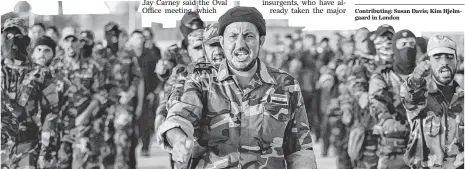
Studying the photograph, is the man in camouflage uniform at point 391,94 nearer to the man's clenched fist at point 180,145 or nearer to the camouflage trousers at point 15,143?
the camouflage trousers at point 15,143

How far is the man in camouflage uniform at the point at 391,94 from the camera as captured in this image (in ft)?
17.5

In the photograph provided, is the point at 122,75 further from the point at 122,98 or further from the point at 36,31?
the point at 36,31

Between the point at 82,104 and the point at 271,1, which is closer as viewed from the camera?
the point at 271,1

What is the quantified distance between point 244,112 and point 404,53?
2.38 meters

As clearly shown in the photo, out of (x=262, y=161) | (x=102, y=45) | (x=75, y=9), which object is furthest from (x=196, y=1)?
(x=262, y=161)

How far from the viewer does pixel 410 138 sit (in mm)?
5258

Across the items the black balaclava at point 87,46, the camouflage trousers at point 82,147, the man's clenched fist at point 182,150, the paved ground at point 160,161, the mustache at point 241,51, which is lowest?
the paved ground at point 160,161

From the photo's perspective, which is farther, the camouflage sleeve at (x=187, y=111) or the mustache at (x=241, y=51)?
the mustache at (x=241, y=51)

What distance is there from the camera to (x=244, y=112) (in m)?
3.27

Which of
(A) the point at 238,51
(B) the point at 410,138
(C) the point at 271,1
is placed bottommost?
(B) the point at 410,138

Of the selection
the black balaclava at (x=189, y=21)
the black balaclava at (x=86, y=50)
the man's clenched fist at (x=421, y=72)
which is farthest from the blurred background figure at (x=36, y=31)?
the man's clenched fist at (x=421, y=72)

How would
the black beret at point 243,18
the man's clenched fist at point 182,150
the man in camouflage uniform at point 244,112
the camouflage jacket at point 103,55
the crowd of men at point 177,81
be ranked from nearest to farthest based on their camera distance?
the man's clenched fist at point 182,150
the man in camouflage uniform at point 244,112
the black beret at point 243,18
the crowd of men at point 177,81
the camouflage jacket at point 103,55

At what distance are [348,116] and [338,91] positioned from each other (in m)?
0.18

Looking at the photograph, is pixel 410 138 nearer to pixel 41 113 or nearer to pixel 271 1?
pixel 271 1
